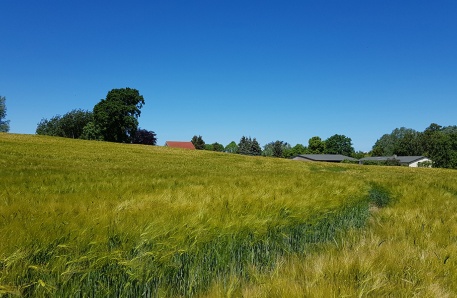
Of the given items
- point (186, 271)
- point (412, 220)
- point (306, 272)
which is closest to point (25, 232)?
point (186, 271)

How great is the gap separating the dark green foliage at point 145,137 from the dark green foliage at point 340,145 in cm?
7625

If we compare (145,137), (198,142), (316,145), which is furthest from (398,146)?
(145,137)

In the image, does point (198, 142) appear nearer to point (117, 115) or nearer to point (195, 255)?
point (117, 115)

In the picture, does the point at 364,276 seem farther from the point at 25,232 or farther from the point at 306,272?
the point at 25,232

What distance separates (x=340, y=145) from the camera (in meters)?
126

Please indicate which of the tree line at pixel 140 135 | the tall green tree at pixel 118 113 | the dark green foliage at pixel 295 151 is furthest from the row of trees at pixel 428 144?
the tall green tree at pixel 118 113

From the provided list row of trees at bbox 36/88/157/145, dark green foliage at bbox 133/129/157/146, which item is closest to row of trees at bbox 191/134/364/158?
dark green foliage at bbox 133/129/157/146

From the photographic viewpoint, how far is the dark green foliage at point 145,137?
A: 3265 inches

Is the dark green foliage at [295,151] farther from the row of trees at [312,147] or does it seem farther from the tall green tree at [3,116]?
the tall green tree at [3,116]

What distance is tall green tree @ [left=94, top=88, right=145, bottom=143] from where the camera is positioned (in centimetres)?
6125

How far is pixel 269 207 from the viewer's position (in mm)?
4336

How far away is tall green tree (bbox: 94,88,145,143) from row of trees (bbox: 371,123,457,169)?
269 ft

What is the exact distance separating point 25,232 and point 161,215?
1276 millimetres

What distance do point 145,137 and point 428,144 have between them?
313 ft
